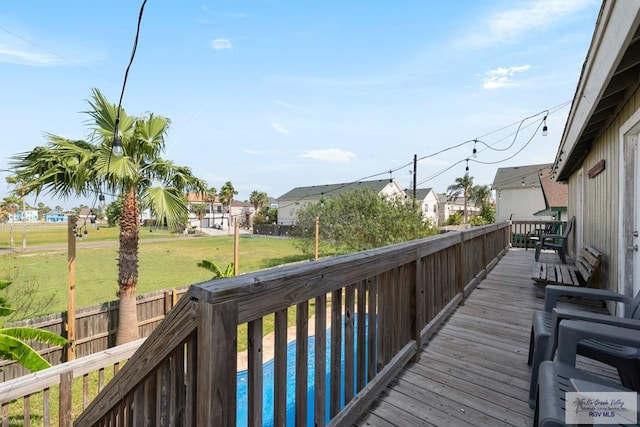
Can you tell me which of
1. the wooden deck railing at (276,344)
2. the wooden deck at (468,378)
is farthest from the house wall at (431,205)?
the wooden deck railing at (276,344)

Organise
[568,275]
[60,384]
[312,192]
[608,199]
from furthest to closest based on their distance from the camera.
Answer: [312,192] < [568,275] < [608,199] < [60,384]

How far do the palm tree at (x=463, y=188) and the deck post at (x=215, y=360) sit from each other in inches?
1650

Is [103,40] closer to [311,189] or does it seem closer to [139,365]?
[139,365]

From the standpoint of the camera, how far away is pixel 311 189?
3672 cm

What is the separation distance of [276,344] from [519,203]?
88.6 ft

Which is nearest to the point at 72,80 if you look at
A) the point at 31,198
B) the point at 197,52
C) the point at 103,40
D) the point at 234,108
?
the point at 103,40

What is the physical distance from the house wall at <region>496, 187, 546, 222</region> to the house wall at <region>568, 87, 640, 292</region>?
20.4 meters

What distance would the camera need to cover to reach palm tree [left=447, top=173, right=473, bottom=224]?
4212 cm

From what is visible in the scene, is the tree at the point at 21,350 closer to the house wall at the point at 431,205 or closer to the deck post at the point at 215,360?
the deck post at the point at 215,360

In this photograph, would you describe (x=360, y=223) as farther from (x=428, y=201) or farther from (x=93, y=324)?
(x=428, y=201)

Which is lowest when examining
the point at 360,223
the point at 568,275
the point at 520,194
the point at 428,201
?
the point at 568,275

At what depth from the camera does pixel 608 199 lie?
3689mm

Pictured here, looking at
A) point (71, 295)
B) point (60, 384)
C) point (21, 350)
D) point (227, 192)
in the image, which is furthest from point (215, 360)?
point (227, 192)

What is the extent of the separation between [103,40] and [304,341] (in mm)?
8157
